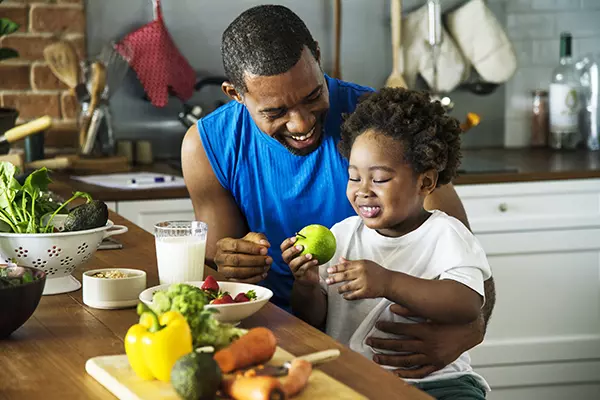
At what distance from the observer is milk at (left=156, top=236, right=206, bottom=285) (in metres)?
1.87

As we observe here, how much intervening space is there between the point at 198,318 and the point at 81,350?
30cm

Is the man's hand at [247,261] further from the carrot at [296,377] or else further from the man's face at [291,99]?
the carrot at [296,377]

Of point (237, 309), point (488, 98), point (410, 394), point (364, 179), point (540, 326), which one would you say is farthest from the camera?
point (488, 98)

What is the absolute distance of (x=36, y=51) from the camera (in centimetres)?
388

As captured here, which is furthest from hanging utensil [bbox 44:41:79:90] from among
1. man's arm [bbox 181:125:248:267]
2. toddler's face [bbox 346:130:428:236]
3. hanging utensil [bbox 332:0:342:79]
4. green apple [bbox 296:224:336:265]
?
green apple [bbox 296:224:336:265]

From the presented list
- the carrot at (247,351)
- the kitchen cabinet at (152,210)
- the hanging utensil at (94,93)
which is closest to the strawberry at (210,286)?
the carrot at (247,351)

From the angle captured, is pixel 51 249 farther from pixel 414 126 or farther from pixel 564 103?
pixel 564 103

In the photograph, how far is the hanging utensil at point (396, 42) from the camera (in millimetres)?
4191

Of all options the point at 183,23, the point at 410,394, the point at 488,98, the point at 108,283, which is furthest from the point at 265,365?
the point at 488,98

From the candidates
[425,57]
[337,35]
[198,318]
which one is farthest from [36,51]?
[198,318]

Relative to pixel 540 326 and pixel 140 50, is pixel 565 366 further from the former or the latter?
pixel 140 50

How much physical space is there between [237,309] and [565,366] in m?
2.47

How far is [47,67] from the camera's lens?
12.8ft

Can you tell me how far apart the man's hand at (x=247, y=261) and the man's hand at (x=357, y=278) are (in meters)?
0.26
